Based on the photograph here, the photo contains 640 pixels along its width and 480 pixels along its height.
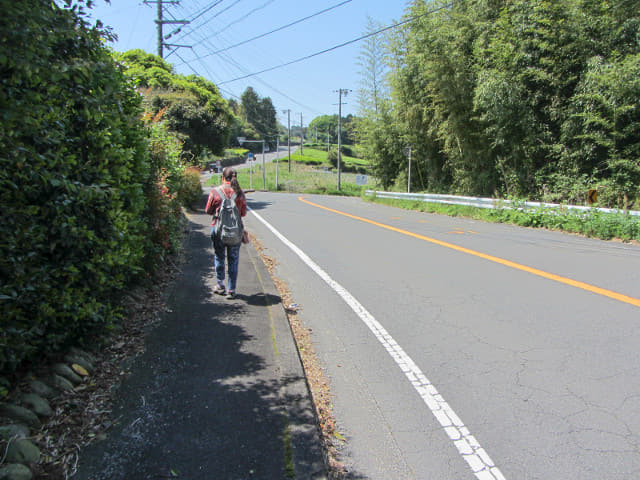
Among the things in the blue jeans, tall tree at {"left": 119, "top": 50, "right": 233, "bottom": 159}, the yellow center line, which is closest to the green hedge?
the blue jeans

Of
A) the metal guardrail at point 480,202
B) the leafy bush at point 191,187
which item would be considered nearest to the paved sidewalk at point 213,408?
the metal guardrail at point 480,202

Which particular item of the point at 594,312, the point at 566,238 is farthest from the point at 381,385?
the point at 566,238

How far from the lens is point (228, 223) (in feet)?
20.2

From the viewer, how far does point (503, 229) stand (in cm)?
1381

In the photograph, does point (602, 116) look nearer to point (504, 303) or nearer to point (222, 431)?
point (504, 303)

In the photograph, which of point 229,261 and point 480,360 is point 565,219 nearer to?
point 480,360

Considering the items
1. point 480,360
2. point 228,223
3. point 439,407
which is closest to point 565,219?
point 480,360

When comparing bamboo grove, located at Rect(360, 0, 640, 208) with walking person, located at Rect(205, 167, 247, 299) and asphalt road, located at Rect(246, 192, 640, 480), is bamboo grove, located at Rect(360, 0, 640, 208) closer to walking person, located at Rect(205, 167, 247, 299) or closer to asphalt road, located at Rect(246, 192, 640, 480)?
asphalt road, located at Rect(246, 192, 640, 480)

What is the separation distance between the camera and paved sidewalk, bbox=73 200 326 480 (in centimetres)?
273

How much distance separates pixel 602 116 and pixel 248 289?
13660 millimetres

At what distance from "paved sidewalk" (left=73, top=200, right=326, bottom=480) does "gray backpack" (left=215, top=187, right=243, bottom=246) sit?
3.41 feet

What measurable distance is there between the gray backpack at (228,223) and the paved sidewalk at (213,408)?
104 cm

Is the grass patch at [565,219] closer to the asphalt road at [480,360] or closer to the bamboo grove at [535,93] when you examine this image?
the bamboo grove at [535,93]

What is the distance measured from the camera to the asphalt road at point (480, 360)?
2971 millimetres
